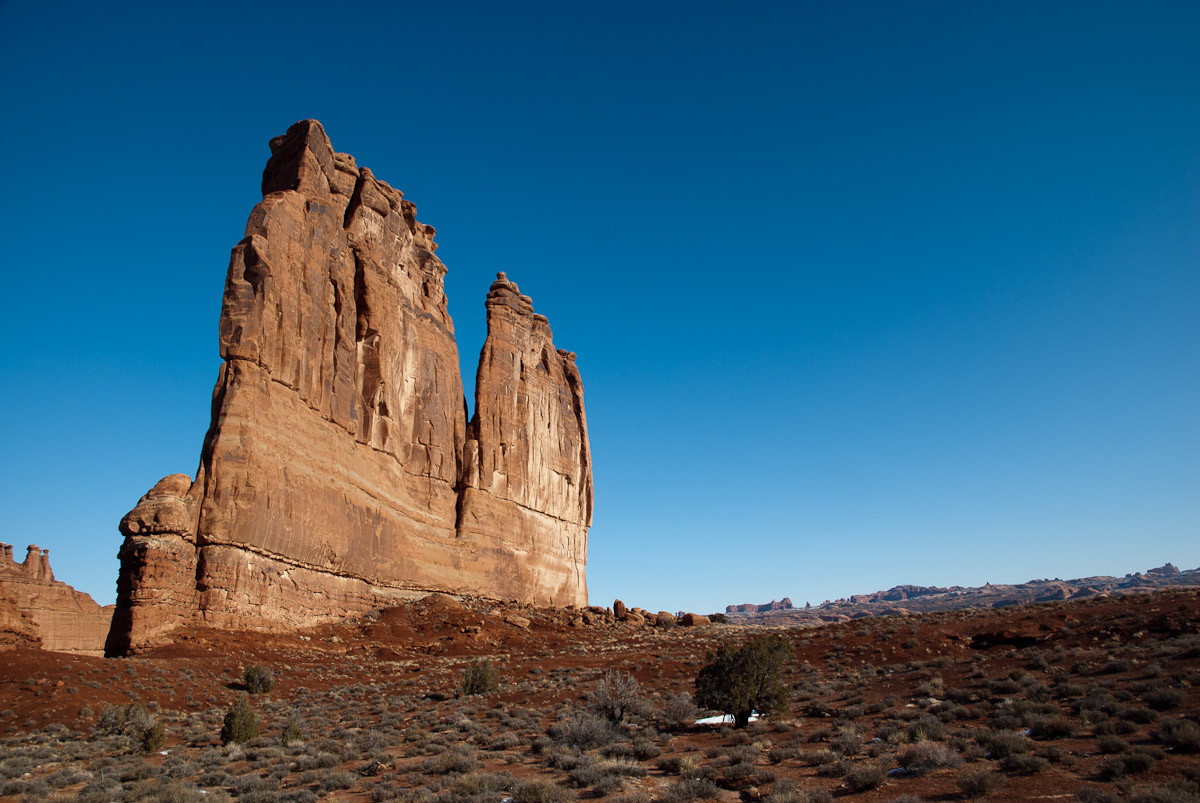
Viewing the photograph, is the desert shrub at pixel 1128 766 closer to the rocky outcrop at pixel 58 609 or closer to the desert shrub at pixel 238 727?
the desert shrub at pixel 238 727

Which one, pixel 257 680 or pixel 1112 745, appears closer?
pixel 1112 745

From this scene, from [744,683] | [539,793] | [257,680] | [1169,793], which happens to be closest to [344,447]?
[257,680]

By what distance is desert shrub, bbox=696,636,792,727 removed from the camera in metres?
15.0

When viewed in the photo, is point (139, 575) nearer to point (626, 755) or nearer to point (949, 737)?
point (626, 755)

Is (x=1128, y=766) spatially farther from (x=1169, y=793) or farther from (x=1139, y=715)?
(x=1139, y=715)

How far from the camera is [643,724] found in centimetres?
1614

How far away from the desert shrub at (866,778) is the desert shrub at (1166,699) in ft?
19.7

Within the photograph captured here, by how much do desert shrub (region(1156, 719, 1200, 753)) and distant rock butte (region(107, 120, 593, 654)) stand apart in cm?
Answer: 2739

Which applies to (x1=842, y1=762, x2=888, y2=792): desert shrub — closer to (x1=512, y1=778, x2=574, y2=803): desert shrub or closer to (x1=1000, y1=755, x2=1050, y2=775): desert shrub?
(x1=1000, y1=755, x2=1050, y2=775): desert shrub

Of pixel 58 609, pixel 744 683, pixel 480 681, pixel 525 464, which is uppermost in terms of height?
pixel 525 464

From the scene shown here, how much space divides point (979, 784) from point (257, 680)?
21120 mm

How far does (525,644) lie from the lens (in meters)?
34.4

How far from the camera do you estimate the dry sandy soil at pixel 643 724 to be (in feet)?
31.4

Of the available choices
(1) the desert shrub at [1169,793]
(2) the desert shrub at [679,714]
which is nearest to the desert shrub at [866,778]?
(1) the desert shrub at [1169,793]
